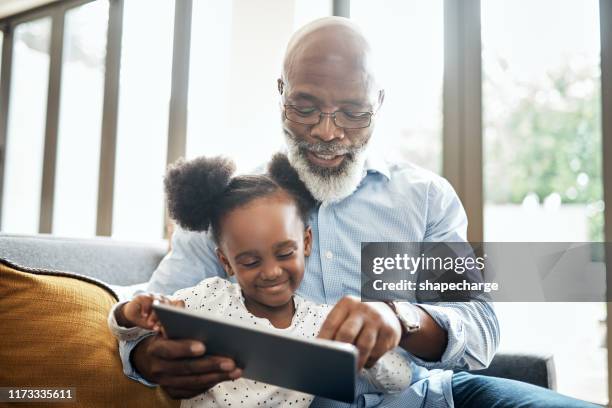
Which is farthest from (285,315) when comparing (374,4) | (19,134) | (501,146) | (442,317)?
(19,134)

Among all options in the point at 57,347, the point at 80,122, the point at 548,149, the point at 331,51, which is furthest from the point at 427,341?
the point at 80,122

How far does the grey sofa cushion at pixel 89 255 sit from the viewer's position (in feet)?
4.57

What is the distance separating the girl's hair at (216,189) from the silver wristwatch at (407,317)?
10.0 inches

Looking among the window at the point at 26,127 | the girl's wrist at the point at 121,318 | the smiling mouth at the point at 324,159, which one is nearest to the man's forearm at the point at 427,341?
the smiling mouth at the point at 324,159

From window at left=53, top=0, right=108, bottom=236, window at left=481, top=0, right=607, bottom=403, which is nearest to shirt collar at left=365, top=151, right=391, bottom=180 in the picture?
window at left=481, top=0, right=607, bottom=403

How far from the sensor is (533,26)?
6.76 ft

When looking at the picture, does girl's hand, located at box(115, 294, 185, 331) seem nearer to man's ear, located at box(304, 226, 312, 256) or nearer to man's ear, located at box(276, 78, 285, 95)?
man's ear, located at box(304, 226, 312, 256)

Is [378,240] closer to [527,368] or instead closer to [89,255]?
[527,368]

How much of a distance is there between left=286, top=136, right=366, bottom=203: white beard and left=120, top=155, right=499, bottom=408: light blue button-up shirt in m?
0.04

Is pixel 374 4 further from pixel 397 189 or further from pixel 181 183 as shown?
pixel 181 183

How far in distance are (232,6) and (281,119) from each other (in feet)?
4.14

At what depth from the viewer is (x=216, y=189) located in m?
1.00

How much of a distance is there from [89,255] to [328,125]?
0.92 meters

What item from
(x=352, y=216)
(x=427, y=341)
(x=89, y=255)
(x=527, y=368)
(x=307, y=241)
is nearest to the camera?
(x=427, y=341)
